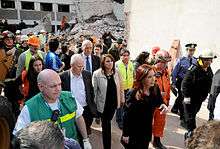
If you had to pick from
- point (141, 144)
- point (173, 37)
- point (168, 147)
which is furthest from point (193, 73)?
point (173, 37)

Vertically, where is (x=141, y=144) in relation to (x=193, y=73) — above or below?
below

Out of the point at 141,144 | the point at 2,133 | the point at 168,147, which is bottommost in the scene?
the point at 168,147

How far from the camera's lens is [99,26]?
27.3 m

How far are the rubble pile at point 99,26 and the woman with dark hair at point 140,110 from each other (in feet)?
67.3

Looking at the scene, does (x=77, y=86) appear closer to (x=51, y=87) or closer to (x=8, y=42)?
(x=51, y=87)

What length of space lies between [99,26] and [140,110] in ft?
74.9

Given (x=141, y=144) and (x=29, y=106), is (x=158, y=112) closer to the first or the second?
(x=141, y=144)

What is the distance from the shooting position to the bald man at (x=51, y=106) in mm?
3627

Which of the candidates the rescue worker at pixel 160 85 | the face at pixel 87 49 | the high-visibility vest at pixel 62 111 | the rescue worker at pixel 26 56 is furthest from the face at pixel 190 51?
the high-visibility vest at pixel 62 111

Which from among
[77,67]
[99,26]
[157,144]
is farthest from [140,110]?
[99,26]

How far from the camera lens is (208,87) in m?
A: 6.57

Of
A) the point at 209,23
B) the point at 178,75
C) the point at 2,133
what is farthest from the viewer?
the point at 209,23

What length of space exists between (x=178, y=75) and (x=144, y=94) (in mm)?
3477

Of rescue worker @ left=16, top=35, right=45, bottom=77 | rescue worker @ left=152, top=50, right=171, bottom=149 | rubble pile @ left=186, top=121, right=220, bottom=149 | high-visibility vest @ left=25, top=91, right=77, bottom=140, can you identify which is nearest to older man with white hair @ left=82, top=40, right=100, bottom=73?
rescue worker @ left=16, top=35, right=45, bottom=77
